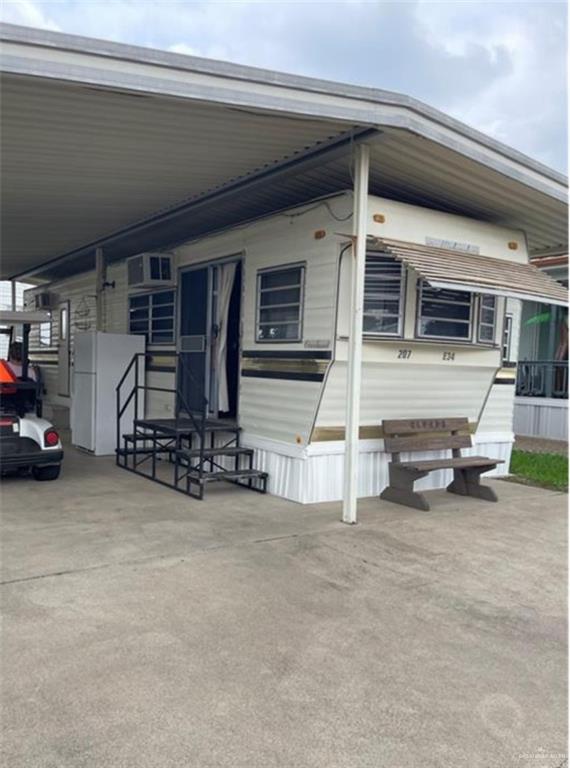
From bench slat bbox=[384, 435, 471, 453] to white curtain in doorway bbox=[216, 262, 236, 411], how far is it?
2.24 m

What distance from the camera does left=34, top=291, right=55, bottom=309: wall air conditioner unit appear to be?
42.8 feet

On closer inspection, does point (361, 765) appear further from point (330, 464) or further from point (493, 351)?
point (493, 351)

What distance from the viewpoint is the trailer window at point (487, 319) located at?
22.3ft

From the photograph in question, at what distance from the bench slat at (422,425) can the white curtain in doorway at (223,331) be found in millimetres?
2195

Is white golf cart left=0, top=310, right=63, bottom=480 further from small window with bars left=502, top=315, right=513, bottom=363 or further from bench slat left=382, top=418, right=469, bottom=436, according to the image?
small window with bars left=502, top=315, right=513, bottom=363

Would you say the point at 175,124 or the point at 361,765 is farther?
the point at 175,124

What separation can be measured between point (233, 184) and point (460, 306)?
8.69 ft

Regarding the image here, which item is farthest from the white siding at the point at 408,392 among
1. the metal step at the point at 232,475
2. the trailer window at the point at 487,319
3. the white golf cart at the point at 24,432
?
the white golf cart at the point at 24,432

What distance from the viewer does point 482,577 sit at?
4.16 m

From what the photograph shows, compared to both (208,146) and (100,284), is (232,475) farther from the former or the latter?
(100,284)

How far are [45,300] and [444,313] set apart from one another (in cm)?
948

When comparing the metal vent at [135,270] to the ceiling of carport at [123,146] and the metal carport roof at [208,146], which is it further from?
the ceiling of carport at [123,146]

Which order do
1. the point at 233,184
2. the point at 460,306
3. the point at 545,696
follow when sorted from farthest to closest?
the point at 460,306
the point at 233,184
the point at 545,696

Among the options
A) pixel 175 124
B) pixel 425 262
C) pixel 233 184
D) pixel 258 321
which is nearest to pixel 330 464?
pixel 258 321
